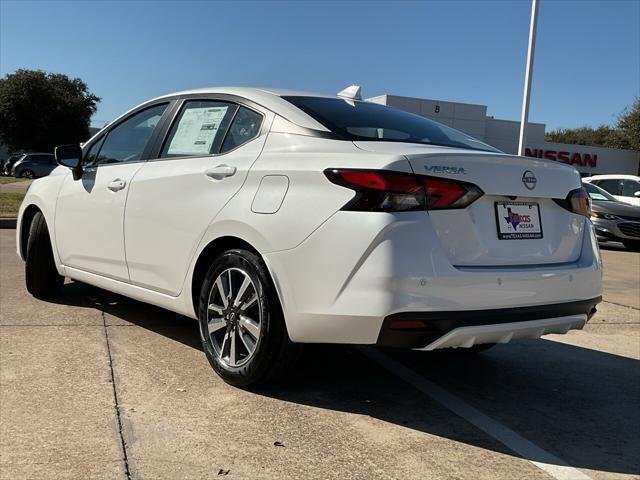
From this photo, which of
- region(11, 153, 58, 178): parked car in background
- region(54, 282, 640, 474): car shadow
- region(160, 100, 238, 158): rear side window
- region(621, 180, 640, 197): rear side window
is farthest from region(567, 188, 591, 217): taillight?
region(11, 153, 58, 178): parked car in background

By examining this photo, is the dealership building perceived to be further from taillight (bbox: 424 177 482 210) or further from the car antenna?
taillight (bbox: 424 177 482 210)

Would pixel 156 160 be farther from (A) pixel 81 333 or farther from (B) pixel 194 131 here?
(A) pixel 81 333

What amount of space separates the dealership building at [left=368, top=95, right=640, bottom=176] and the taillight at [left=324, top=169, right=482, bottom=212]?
3402 centimetres

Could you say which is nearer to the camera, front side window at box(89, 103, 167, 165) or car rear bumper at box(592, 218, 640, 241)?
front side window at box(89, 103, 167, 165)

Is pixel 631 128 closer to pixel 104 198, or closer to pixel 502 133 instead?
pixel 502 133

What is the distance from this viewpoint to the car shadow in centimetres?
309

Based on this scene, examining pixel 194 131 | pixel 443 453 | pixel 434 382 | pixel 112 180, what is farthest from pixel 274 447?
pixel 112 180

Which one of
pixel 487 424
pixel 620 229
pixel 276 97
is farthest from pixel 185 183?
pixel 620 229

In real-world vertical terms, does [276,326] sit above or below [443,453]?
above

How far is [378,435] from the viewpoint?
303 centimetres

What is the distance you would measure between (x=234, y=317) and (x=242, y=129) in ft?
3.61

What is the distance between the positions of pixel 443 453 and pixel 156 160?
257cm

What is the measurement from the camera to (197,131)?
4043mm

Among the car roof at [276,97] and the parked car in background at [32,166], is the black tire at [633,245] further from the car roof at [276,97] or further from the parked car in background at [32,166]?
the parked car in background at [32,166]
